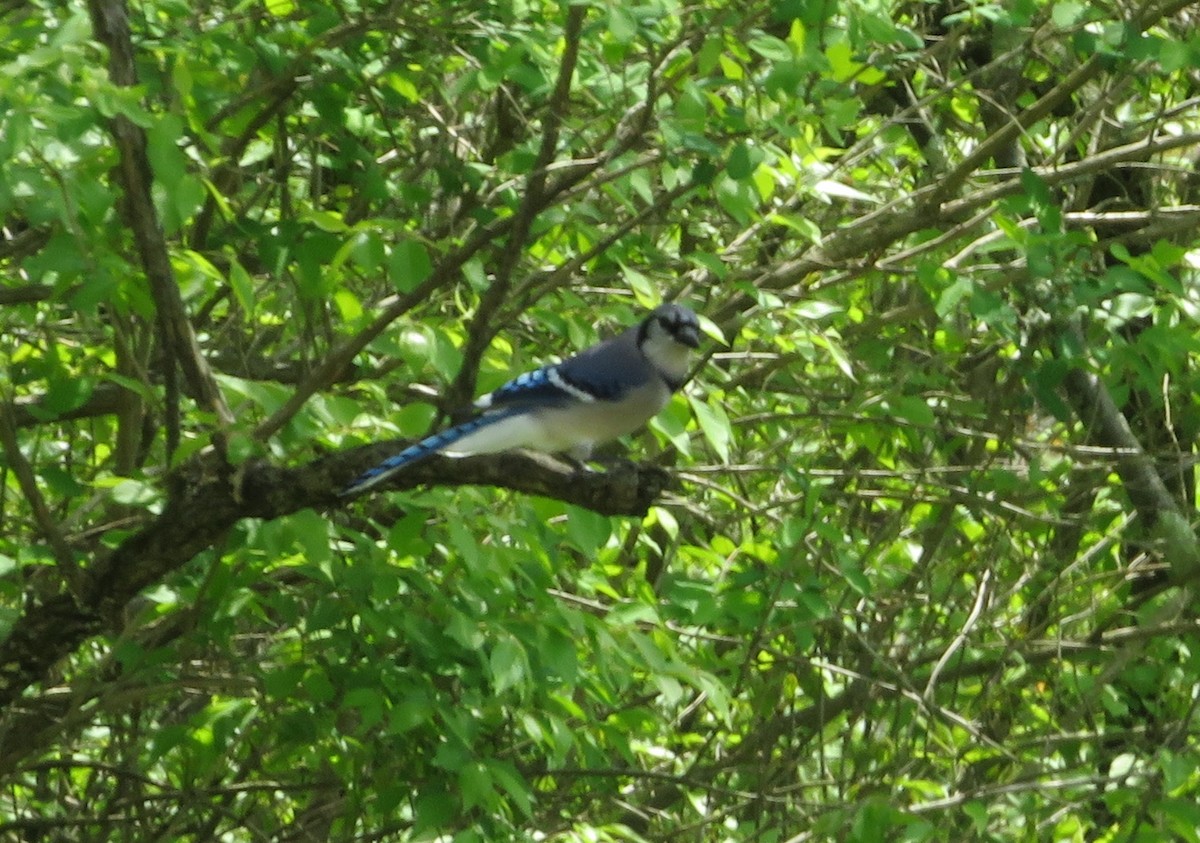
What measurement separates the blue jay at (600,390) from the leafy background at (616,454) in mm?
118

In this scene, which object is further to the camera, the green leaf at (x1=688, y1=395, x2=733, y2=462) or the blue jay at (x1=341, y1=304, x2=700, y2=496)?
the blue jay at (x1=341, y1=304, x2=700, y2=496)

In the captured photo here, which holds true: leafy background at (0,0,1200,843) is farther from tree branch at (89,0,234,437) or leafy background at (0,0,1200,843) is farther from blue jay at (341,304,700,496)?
blue jay at (341,304,700,496)

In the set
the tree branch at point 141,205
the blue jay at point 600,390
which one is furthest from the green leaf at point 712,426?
the tree branch at point 141,205

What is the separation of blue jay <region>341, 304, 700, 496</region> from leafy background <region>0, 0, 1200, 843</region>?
118 mm

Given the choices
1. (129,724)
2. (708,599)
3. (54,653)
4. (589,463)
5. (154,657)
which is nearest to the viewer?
(54,653)

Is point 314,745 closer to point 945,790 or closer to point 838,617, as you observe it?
point 838,617

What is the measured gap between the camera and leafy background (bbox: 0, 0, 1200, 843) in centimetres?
305

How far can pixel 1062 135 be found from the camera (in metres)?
4.93

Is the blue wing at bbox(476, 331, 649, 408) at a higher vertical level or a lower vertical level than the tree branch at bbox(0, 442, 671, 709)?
lower

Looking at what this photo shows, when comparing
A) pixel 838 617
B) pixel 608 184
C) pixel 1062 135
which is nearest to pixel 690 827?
pixel 838 617

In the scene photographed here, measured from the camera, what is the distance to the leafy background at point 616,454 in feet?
10.00

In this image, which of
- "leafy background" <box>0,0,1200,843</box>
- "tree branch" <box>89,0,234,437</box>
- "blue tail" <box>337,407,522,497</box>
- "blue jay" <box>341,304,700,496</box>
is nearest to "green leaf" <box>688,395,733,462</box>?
"leafy background" <box>0,0,1200,843</box>

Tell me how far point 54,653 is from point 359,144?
1446 mm

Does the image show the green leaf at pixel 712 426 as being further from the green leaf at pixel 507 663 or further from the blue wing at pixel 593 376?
the green leaf at pixel 507 663
